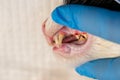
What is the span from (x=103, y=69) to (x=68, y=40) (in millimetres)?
188

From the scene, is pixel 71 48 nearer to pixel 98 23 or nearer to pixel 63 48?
pixel 63 48

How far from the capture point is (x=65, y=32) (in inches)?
35.7

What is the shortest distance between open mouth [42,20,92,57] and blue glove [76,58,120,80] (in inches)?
3.8

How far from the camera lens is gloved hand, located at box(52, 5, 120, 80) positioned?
750 millimetres

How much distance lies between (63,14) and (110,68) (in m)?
0.22

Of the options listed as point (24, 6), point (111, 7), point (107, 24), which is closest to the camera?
point (107, 24)

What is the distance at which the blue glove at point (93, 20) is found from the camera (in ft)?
2.45

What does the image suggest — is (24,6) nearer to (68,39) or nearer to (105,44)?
(68,39)

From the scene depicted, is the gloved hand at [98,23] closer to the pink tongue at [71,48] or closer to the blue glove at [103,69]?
the blue glove at [103,69]

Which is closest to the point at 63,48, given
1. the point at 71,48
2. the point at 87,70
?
the point at 71,48

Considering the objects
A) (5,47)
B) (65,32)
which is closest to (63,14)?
(65,32)

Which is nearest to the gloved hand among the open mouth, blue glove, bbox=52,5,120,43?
blue glove, bbox=52,5,120,43

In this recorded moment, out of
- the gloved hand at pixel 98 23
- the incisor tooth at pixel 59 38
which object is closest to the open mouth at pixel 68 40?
the incisor tooth at pixel 59 38

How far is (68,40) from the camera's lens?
93 cm
